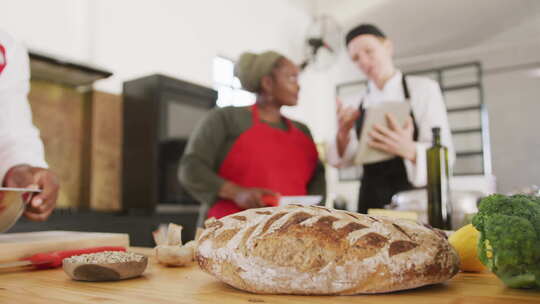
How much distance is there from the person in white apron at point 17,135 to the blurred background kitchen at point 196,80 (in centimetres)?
75

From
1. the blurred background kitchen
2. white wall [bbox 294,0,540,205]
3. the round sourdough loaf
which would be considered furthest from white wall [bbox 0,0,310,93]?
the round sourdough loaf

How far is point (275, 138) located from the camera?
1704mm

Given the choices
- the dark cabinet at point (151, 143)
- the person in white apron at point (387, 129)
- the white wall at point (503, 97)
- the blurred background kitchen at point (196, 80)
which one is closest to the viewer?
the person in white apron at point (387, 129)

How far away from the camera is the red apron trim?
166 cm

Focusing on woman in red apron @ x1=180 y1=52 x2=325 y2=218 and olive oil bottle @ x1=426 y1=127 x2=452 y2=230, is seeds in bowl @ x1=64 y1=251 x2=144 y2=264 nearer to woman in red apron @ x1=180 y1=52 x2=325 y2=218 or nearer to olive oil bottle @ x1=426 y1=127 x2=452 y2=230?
olive oil bottle @ x1=426 y1=127 x2=452 y2=230

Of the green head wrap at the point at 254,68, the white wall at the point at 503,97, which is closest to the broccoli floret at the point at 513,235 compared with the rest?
the green head wrap at the point at 254,68

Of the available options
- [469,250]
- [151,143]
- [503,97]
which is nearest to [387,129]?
[469,250]

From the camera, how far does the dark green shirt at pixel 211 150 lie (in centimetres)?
156

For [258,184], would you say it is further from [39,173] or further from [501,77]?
[501,77]

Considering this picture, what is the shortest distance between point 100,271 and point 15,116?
73cm

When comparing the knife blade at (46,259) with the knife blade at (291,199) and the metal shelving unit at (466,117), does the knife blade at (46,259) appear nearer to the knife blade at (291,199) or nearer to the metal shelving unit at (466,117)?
the knife blade at (291,199)

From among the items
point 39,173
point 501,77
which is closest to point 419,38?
point 501,77

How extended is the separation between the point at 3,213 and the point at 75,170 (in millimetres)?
1764

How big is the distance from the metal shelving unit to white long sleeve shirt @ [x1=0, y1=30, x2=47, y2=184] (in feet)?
14.4
